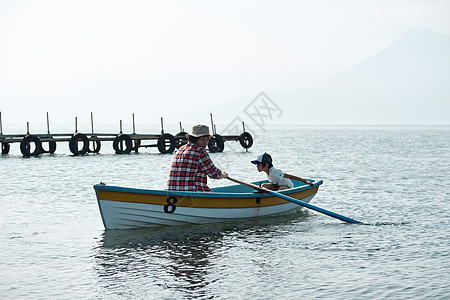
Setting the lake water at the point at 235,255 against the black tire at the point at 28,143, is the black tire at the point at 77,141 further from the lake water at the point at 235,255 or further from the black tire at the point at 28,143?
the lake water at the point at 235,255

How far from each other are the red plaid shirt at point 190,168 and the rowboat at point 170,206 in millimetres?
266

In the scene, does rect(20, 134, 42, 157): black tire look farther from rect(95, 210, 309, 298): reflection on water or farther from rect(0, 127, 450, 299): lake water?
rect(95, 210, 309, 298): reflection on water

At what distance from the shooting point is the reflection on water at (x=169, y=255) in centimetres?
902

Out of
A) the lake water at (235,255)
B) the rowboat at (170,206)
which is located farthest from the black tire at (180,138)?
the rowboat at (170,206)

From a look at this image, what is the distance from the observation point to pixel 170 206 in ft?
41.4

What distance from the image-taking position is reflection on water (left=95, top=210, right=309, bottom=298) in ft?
29.6

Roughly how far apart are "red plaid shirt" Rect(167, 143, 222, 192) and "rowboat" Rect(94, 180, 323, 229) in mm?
266

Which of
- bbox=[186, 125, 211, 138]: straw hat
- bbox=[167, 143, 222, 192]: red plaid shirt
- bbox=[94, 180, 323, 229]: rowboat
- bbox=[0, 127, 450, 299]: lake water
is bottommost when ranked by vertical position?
bbox=[0, 127, 450, 299]: lake water

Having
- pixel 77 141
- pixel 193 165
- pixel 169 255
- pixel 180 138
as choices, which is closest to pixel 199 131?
pixel 193 165

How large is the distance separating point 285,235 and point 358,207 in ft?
18.4

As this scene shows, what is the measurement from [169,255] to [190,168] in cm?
226

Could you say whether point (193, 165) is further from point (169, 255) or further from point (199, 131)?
point (169, 255)

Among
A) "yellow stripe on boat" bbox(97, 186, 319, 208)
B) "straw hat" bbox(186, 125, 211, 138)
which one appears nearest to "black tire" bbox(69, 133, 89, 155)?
"yellow stripe on boat" bbox(97, 186, 319, 208)

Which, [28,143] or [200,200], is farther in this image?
[28,143]
